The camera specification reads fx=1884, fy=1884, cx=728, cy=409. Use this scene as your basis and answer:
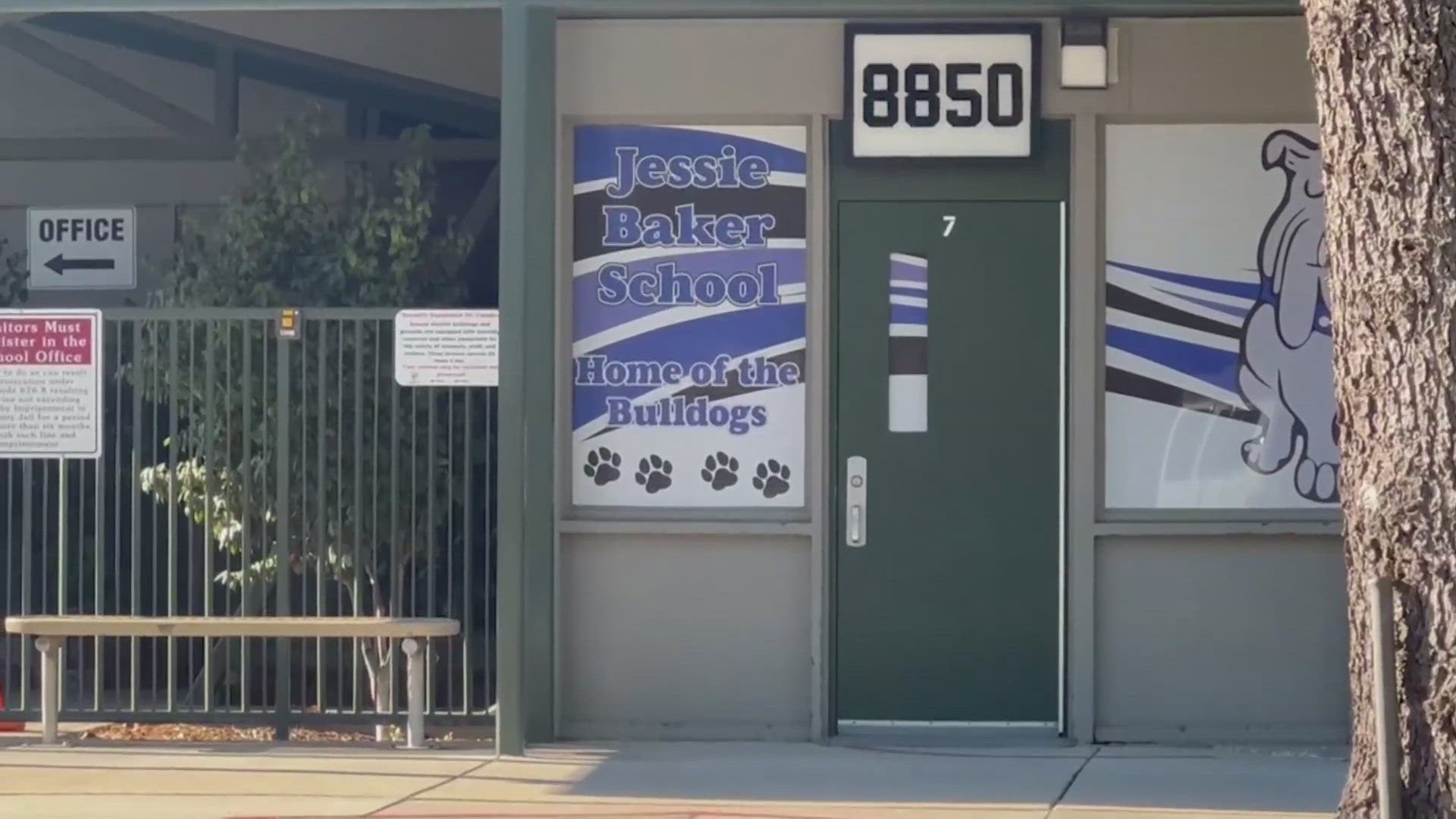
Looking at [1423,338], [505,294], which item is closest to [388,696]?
[505,294]

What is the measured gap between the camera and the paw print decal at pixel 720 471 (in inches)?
325

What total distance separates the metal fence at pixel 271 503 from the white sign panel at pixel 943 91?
6.88 ft

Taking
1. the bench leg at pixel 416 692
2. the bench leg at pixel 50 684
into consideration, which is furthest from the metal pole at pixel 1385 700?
the bench leg at pixel 50 684

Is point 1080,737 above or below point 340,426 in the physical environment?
below

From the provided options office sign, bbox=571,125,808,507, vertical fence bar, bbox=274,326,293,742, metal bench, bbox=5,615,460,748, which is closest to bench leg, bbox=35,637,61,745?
metal bench, bbox=5,615,460,748

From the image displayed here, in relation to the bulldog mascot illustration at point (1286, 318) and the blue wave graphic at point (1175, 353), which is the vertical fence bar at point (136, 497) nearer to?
the blue wave graphic at point (1175, 353)

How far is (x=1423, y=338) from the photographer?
16.6ft

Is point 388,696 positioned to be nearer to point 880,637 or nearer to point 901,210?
point 880,637

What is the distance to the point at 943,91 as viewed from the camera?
26.7 ft

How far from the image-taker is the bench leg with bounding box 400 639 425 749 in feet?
26.6

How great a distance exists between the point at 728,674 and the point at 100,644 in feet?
9.37

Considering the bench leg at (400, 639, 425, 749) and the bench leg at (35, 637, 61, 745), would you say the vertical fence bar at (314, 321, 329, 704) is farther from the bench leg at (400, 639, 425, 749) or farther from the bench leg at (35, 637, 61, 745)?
the bench leg at (35, 637, 61, 745)

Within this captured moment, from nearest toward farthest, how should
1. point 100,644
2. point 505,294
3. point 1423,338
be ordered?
point 1423,338 → point 505,294 → point 100,644

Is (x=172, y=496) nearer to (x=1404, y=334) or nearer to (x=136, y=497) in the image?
(x=136, y=497)
